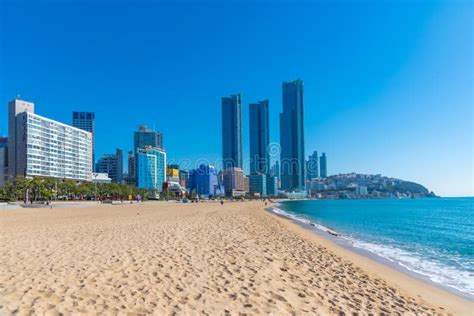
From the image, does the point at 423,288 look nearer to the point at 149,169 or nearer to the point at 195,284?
the point at 195,284

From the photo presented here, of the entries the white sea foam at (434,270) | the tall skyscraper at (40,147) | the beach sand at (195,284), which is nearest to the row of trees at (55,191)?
the tall skyscraper at (40,147)

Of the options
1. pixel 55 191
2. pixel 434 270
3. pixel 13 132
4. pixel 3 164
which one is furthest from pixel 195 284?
pixel 3 164

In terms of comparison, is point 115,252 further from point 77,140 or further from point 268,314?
point 77,140

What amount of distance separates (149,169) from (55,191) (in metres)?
92.2

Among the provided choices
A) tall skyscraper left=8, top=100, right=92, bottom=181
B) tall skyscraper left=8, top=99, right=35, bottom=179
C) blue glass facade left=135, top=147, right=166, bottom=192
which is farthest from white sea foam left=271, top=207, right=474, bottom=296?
blue glass facade left=135, top=147, right=166, bottom=192

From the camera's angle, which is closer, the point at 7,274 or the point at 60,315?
the point at 60,315

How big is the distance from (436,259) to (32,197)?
78.9 meters

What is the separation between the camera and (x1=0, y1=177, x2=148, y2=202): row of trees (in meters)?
67.4

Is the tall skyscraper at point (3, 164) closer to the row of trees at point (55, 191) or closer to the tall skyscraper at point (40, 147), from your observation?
the tall skyscraper at point (40, 147)

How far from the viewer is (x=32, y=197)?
7131 centimetres

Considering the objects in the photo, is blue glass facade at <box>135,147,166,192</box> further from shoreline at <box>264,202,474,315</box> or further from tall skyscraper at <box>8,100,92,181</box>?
shoreline at <box>264,202,474,315</box>

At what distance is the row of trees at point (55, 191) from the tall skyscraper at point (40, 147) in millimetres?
32205

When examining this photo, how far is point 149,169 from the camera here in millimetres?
170125

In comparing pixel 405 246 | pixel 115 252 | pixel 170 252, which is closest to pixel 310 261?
pixel 170 252
